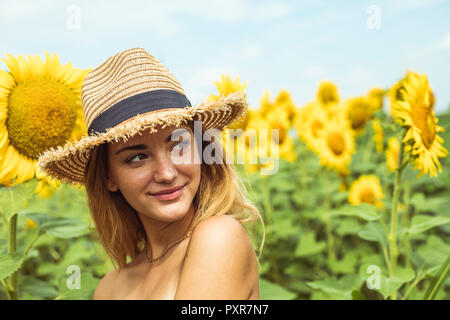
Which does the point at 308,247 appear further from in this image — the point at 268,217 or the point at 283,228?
the point at 268,217

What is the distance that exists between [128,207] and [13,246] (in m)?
0.46

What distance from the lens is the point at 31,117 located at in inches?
65.7

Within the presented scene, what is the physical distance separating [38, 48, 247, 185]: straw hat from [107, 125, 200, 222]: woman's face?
0.05 m

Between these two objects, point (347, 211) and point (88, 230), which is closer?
point (88, 230)

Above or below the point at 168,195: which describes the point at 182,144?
above

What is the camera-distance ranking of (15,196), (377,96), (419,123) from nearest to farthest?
(15,196) → (419,123) → (377,96)

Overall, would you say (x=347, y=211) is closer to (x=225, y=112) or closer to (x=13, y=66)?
(x=225, y=112)

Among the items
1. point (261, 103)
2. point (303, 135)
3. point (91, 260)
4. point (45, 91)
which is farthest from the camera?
point (261, 103)

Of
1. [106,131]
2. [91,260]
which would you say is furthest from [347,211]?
[91,260]

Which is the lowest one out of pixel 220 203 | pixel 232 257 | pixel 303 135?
pixel 232 257

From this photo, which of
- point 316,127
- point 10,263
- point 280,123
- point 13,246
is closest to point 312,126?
point 316,127

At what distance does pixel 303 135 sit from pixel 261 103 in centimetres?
69

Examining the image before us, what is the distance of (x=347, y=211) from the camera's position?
2092 mm

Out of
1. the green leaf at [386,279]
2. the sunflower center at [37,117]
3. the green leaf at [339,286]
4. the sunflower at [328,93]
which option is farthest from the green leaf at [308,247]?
the sunflower at [328,93]
